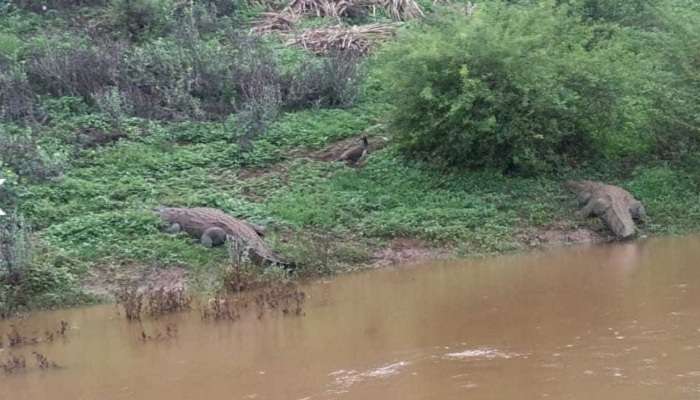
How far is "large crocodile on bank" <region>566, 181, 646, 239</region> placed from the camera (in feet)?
48.6

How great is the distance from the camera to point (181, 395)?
8.04 metres

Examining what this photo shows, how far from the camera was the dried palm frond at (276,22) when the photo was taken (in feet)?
77.6

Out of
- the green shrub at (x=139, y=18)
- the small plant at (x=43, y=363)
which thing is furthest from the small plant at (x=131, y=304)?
the green shrub at (x=139, y=18)

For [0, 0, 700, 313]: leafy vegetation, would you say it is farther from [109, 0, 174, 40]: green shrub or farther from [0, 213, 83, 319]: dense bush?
[109, 0, 174, 40]: green shrub

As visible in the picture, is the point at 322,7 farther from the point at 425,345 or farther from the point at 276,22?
the point at 425,345

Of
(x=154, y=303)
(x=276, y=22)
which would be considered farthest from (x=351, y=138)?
(x=154, y=303)

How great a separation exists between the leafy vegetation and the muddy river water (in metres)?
1.82

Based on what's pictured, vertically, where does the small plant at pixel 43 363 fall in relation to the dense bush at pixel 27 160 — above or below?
below

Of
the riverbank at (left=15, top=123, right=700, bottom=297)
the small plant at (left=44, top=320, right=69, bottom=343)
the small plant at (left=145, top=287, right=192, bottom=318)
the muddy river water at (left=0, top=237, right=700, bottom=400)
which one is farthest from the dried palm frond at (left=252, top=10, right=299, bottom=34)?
the small plant at (left=44, top=320, right=69, bottom=343)

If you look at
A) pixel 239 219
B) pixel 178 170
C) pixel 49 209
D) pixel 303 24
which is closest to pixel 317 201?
pixel 239 219


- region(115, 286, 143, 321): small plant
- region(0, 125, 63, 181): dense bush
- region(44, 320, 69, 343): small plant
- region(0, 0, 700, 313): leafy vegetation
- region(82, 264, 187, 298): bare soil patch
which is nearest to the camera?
region(44, 320, 69, 343): small plant

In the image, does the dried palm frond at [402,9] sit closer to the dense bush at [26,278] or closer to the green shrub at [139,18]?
the green shrub at [139,18]

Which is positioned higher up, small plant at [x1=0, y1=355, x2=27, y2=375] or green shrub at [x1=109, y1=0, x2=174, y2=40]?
green shrub at [x1=109, y1=0, x2=174, y2=40]

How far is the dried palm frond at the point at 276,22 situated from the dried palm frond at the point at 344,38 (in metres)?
0.83
